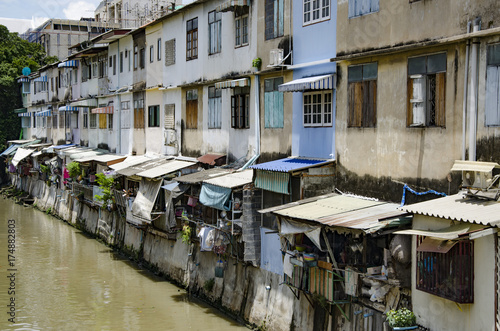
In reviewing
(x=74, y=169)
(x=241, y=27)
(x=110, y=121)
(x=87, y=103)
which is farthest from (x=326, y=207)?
(x=87, y=103)

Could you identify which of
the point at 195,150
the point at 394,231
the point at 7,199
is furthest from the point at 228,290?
the point at 7,199

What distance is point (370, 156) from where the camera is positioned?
529 inches

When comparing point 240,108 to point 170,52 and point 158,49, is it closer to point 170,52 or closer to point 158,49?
point 170,52

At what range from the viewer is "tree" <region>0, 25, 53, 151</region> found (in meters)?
51.8

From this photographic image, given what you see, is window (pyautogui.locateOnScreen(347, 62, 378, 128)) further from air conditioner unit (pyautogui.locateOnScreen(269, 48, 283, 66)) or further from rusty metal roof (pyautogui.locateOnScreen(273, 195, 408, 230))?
air conditioner unit (pyautogui.locateOnScreen(269, 48, 283, 66))

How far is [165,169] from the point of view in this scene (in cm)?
2238

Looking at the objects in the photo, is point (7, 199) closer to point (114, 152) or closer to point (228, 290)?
point (114, 152)

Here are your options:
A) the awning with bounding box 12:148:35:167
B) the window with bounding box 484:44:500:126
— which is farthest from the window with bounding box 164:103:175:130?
the awning with bounding box 12:148:35:167

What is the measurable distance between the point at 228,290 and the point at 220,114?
5.81m

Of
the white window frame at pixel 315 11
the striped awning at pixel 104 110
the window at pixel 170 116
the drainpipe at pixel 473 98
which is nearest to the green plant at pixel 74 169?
the striped awning at pixel 104 110

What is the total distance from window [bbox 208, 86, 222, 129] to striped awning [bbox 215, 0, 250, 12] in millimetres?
2847

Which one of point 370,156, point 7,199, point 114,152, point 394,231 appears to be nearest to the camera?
point 394,231

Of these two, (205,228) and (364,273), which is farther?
(205,228)

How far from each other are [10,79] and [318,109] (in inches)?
1638
